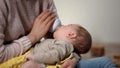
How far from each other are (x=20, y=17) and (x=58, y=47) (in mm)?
220

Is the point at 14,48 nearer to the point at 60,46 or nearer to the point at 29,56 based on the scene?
the point at 29,56

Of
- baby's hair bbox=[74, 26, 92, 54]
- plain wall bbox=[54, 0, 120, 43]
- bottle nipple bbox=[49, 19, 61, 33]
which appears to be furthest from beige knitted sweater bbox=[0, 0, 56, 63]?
plain wall bbox=[54, 0, 120, 43]

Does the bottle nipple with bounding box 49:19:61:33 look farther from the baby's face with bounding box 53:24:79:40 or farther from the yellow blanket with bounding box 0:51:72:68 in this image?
the yellow blanket with bounding box 0:51:72:68

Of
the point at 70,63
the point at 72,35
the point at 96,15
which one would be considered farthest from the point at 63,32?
→ the point at 96,15

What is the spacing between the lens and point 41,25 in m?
1.17

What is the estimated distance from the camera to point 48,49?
106 centimetres

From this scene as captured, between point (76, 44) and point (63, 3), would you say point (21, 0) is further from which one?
point (63, 3)

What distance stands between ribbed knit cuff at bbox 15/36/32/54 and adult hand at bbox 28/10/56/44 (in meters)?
0.02

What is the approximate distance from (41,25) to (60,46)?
0.53ft

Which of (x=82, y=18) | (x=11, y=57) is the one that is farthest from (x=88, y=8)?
(x=11, y=57)

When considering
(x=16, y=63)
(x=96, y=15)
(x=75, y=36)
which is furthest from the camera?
(x=96, y=15)

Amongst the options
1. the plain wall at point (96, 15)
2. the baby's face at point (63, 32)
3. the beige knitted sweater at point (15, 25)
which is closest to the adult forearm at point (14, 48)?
the beige knitted sweater at point (15, 25)

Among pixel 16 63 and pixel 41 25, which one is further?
pixel 41 25

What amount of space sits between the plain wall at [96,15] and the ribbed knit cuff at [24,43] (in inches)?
49.9
